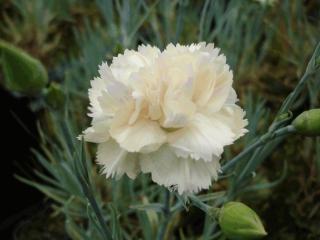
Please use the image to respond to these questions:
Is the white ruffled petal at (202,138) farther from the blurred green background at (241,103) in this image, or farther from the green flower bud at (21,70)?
the blurred green background at (241,103)

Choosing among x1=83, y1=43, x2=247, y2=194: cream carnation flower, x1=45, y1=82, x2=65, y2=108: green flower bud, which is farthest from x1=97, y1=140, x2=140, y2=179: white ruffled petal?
x1=45, y1=82, x2=65, y2=108: green flower bud

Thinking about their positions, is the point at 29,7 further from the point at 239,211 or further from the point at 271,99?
the point at 239,211

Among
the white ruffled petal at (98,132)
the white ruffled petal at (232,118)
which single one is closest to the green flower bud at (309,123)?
the white ruffled petal at (232,118)

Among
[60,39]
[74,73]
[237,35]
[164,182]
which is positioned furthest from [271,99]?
[164,182]

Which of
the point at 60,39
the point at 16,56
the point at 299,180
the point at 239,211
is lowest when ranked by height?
the point at 299,180

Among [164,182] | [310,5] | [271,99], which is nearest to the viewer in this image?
[164,182]

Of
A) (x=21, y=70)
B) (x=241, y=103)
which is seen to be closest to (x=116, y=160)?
(x=21, y=70)

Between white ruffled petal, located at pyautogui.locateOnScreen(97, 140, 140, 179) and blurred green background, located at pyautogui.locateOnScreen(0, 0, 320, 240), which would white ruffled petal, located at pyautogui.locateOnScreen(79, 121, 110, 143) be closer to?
white ruffled petal, located at pyautogui.locateOnScreen(97, 140, 140, 179)
